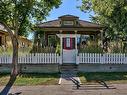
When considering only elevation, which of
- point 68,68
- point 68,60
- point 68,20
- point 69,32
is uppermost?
point 68,20

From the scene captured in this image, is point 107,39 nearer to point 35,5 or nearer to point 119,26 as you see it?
point 119,26

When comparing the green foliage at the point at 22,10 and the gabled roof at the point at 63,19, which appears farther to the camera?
the gabled roof at the point at 63,19

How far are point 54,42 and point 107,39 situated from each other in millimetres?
12048

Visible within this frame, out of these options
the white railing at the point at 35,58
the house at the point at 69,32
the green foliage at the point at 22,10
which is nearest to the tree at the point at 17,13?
the green foliage at the point at 22,10

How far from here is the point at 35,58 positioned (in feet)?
85.4

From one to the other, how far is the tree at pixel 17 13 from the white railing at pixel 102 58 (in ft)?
14.6

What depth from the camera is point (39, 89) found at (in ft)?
59.9

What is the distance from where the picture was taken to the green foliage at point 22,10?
78.9 ft

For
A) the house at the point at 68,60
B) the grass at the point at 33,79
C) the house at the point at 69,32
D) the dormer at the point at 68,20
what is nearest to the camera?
the grass at the point at 33,79

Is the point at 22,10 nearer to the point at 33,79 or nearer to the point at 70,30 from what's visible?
the point at 33,79

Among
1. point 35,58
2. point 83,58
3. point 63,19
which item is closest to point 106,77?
point 83,58

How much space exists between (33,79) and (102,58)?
642 centimetres

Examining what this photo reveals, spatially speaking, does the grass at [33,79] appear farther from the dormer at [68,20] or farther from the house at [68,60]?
the dormer at [68,20]

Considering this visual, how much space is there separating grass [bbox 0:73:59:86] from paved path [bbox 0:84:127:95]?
142 cm
